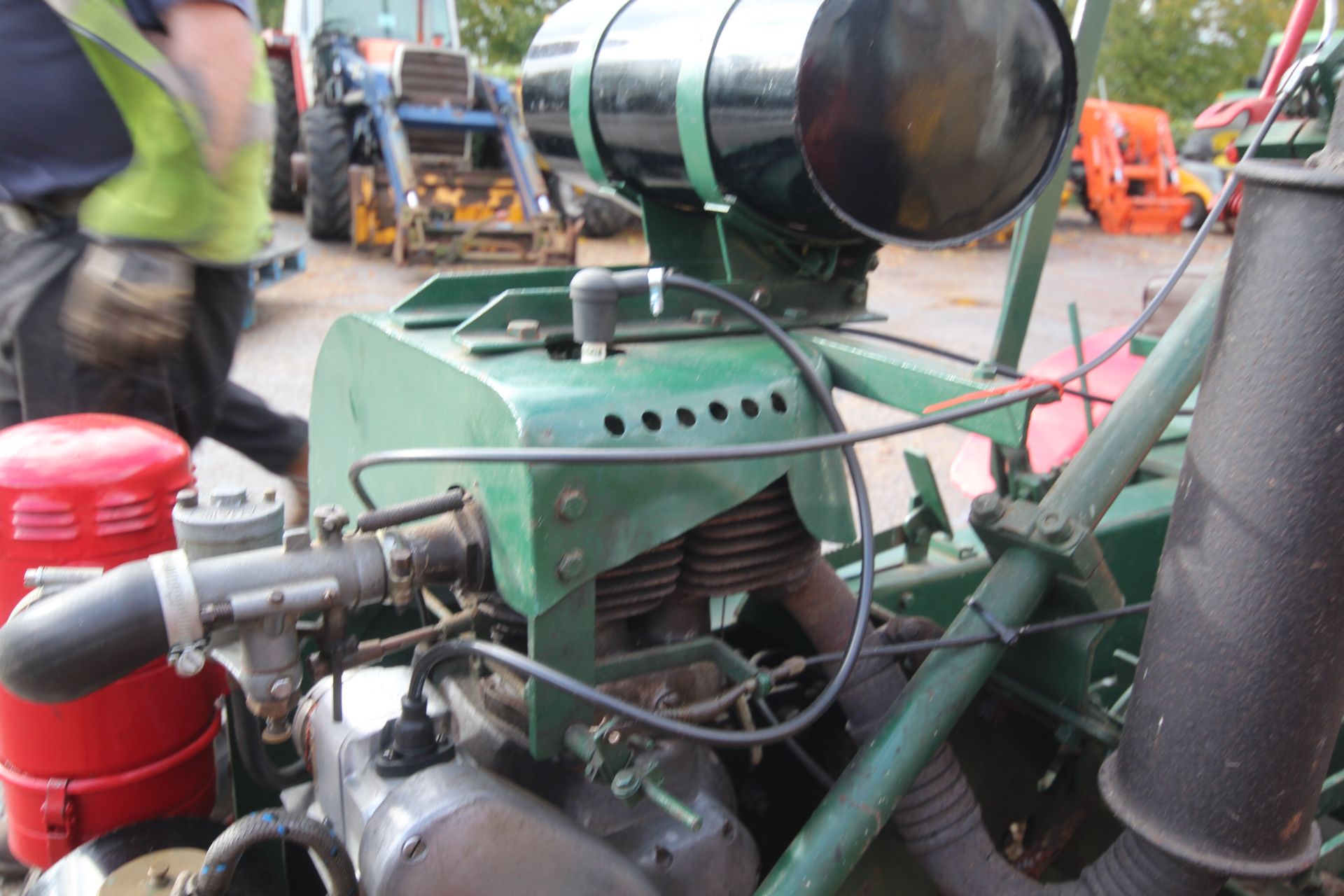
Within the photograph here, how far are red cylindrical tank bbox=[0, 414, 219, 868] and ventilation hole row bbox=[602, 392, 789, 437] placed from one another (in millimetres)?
654

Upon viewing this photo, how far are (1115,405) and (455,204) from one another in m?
7.72

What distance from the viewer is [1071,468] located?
4.67 feet

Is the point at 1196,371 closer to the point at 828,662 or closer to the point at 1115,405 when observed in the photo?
the point at 1115,405

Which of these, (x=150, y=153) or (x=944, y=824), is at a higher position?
(x=150, y=153)

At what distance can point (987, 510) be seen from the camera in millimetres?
1442

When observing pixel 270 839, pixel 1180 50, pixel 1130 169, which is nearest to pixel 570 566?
pixel 270 839

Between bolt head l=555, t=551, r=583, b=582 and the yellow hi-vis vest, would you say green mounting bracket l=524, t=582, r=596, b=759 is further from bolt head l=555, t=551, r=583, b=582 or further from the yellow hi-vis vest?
the yellow hi-vis vest

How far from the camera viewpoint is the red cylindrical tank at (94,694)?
1356 millimetres

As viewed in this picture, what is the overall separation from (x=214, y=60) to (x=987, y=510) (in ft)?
4.51

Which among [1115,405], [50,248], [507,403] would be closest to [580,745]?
[507,403]

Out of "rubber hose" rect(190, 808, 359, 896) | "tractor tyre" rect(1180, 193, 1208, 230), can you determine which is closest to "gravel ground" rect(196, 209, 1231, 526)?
"tractor tyre" rect(1180, 193, 1208, 230)

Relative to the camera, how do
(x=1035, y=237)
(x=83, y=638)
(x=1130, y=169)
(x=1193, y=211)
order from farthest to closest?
(x=1193, y=211) < (x=1130, y=169) < (x=1035, y=237) < (x=83, y=638)

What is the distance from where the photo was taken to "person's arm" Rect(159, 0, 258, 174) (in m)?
1.72

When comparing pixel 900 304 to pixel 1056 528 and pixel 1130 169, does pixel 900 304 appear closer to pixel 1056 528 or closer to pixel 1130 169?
pixel 1130 169
